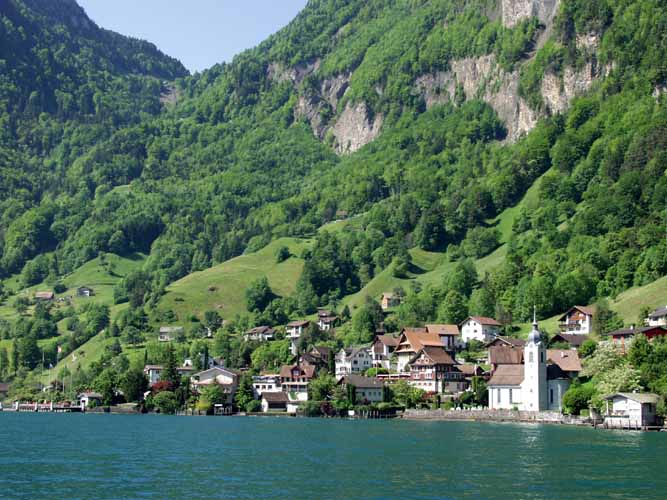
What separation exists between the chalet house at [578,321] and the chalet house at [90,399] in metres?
79.4

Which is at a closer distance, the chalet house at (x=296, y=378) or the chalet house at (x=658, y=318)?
the chalet house at (x=658, y=318)

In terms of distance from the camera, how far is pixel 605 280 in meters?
188

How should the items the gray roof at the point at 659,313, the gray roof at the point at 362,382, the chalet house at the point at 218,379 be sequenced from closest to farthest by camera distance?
1. the gray roof at the point at 659,313
2. the gray roof at the point at 362,382
3. the chalet house at the point at 218,379

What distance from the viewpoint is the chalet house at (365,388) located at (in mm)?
161500

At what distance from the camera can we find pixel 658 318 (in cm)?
15450

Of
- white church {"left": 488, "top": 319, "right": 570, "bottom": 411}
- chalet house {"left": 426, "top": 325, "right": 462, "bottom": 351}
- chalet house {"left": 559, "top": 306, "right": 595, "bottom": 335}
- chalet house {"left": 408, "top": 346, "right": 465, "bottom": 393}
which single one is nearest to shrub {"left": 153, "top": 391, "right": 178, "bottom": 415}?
chalet house {"left": 408, "top": 346, "right": 465, "bottom": 393}

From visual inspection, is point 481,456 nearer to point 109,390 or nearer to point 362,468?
point 362,468

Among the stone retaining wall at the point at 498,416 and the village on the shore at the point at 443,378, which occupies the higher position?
the village on the shore at the point at 443,378

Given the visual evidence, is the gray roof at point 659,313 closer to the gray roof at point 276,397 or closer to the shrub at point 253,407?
the gray roof at point 276,397

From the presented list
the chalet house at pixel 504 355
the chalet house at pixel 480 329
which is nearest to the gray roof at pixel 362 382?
the chalet house at pixel 504 355

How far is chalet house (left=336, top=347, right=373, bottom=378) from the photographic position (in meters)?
184

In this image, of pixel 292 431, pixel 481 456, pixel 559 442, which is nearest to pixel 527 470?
pixel 481 456

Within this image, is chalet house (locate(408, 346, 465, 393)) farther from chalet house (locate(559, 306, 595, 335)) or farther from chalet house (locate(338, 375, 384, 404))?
chalet house (locate(559, 306, 595, 335))

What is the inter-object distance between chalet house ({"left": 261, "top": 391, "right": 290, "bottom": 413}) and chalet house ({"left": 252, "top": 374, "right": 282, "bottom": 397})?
5100 mm
